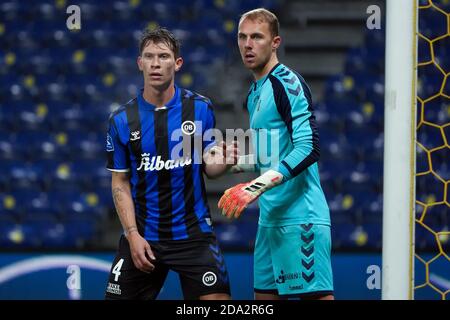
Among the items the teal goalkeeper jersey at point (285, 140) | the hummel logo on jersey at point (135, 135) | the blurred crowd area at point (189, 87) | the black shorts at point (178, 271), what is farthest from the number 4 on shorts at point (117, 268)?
the blurred crowd area at point (189, 87)

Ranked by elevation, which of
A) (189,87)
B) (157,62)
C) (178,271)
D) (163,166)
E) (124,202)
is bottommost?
(178,271)

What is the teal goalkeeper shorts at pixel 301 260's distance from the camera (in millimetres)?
3328

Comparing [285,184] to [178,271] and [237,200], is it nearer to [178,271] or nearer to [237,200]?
[237,200]

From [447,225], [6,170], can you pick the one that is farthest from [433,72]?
[6,170]

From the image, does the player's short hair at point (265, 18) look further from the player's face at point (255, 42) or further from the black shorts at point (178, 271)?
the black shorts at point (178, 271)

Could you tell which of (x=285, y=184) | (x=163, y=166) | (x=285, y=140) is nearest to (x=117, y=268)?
(x=163, y=166)

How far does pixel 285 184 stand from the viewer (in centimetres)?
342

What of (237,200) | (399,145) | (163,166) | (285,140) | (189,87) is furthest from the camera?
(189,87)

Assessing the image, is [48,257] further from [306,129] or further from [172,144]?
[306,129]

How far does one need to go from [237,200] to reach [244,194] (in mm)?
37

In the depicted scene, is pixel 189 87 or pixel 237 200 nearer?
pixel 237 200

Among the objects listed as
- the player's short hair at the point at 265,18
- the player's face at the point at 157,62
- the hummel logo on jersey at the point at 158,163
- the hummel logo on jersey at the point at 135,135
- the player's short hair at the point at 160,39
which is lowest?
the hummel logo on jersey at the point at 158,163

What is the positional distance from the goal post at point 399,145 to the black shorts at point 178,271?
0.73m

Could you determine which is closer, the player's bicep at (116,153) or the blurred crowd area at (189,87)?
the player's bicep at (116,153)
